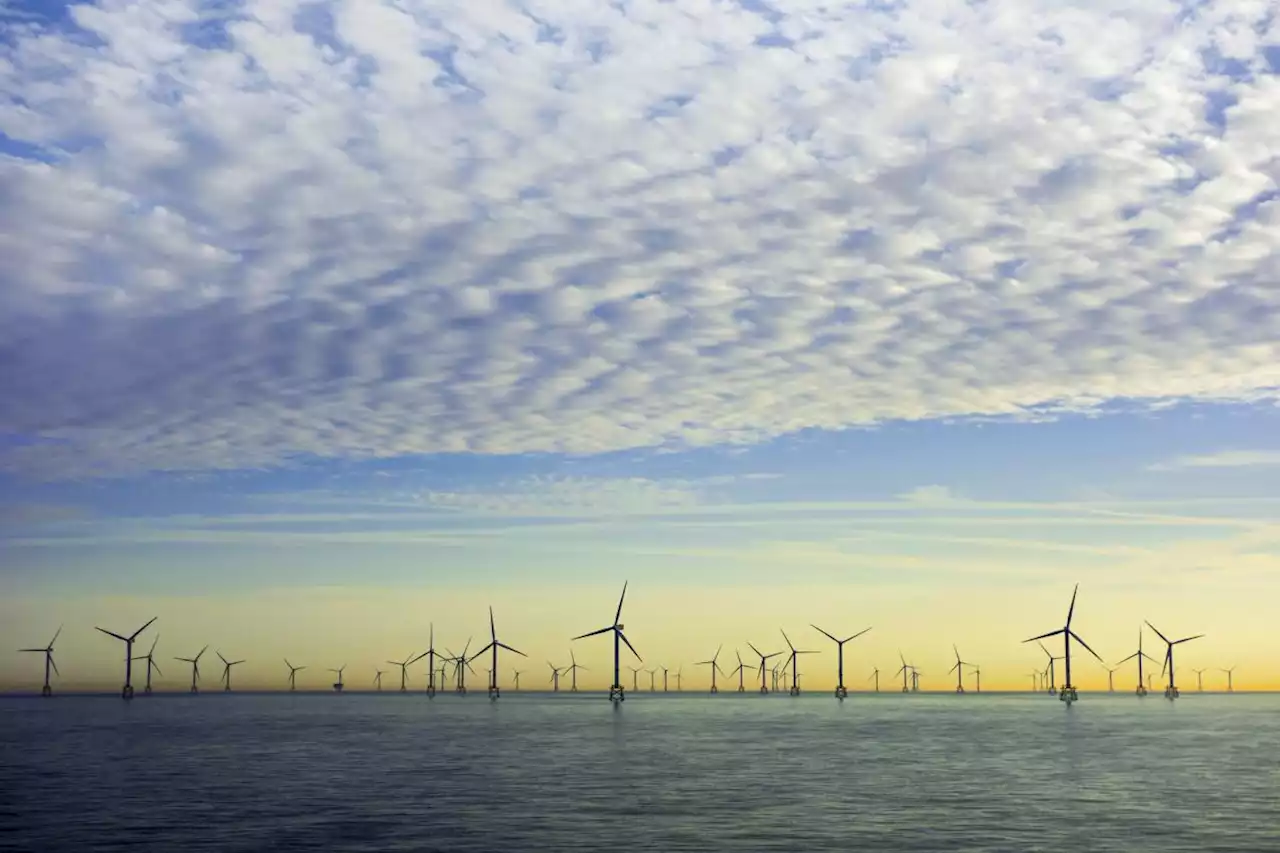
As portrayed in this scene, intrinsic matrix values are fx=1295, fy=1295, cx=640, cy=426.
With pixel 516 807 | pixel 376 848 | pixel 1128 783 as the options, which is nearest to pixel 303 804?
pixel 516 807

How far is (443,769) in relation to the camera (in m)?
133

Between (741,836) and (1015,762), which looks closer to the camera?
(741,836)

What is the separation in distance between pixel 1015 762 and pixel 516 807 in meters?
72.4

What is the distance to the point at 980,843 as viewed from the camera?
7250cm

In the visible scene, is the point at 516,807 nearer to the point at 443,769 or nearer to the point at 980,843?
the point at 980,843

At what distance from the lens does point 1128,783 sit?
114m

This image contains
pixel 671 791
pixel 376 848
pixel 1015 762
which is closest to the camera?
pixel 376 848

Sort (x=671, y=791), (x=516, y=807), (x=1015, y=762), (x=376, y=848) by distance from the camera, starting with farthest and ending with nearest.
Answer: (x=1015, y=762) → (x=671, y=791) → (x=516, y=807) → (x=376, y=848)

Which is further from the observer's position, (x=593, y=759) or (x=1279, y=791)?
(x=593, y=759)

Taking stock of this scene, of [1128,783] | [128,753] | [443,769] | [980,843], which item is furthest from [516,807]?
[128,753]

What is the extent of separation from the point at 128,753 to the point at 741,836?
380 feet

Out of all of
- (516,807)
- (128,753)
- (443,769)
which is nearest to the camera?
(516,807)

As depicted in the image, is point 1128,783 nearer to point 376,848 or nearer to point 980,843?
point 980,843

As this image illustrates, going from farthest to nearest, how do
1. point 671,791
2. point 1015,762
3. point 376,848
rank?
point 1015,762, point 671,791, point 376,848
